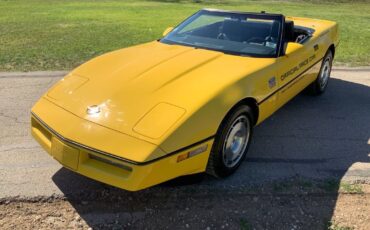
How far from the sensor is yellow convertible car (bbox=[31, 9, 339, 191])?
2.69 meters

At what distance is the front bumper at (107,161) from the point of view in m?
2.61

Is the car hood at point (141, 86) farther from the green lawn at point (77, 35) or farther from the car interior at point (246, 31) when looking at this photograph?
the green lawn at point (77, 35)

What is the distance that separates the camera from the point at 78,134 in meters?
2.77

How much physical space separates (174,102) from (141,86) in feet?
1.34

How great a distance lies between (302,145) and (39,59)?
17.8ft

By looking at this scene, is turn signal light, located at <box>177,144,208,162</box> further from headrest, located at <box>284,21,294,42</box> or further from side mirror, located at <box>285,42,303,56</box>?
headrest, located at <box>284,21,294,42</box>

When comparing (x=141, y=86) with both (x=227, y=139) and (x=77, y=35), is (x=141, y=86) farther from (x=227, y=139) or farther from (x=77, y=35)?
(x=77, y=35)

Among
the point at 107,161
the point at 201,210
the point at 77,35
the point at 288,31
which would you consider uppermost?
the point at 288,31

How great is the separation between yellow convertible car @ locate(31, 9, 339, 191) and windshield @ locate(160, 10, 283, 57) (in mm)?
12

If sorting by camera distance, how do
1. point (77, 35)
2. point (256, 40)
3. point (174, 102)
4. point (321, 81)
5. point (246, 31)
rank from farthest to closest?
1. point (77, 35)
2. point (321, 81)
3. point (246, 31)
4. point (256, 40)
5. point (174, 102)

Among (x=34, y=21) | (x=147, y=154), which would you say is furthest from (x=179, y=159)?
(x=34, y=21)

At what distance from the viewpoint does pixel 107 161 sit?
2.72m

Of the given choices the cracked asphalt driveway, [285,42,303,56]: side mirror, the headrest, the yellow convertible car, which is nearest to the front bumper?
the yellow convertible car

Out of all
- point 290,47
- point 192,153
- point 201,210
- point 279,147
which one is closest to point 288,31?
point 290,47
